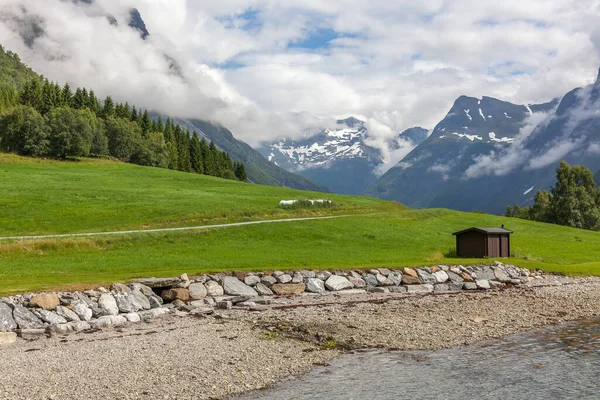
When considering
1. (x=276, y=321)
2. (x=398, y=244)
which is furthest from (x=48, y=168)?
(x=276, y=321)

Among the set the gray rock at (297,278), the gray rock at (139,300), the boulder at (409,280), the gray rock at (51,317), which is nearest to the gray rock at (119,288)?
the gray rock at (139,300)

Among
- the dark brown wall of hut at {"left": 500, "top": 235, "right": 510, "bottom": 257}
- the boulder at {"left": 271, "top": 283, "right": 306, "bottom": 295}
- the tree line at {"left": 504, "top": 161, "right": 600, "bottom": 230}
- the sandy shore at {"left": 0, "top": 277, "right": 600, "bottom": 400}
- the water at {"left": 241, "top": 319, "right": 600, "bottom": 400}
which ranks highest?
the tree line at {"left": 504, "top": 161, "right": 600, "bottom": 230}

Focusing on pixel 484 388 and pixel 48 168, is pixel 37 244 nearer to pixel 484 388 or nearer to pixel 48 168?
pixel 484 388

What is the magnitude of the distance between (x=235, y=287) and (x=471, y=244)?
30099 millimetres

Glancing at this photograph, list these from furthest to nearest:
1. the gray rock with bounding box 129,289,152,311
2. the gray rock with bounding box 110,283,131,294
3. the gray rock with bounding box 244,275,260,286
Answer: the gray rock with bounding box 244,275,260,286
the gray rock with bounding box 110,283,131,294
the gray rock with bounding box 129,289,152,311

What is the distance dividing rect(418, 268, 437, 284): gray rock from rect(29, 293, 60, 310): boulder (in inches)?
1106

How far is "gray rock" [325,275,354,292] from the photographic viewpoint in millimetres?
38703

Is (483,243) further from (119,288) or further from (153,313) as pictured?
(119,288)

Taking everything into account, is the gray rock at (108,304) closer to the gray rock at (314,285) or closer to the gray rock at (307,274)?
the gray rock at (314,285)

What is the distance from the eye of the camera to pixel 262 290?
119ft

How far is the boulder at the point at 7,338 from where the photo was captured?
2237 cm

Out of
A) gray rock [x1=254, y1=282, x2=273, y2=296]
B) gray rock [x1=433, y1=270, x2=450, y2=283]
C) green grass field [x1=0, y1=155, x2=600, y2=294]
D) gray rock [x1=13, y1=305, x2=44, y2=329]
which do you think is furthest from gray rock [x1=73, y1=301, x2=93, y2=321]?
gray rock [x1=433, y1=270, x2=450, y2=283]

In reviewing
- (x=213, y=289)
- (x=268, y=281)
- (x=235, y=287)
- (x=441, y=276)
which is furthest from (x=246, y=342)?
(x=441, y=276)

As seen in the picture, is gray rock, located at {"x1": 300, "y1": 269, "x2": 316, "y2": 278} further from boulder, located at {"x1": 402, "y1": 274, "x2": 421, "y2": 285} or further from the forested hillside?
the forested hillside
